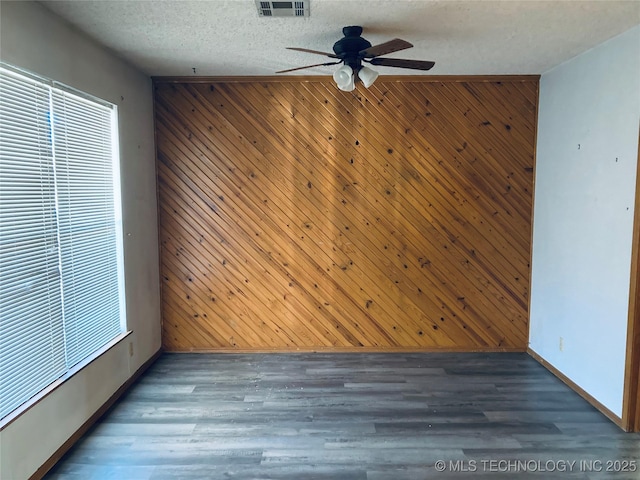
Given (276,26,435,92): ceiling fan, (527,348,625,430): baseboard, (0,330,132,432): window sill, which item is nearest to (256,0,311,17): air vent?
(276,26,435,92): ceiling fan

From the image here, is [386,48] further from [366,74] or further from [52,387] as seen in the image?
[52,387]

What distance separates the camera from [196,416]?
2.81 metres

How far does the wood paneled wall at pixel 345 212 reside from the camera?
372cm

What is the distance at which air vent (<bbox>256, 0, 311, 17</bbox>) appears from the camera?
2.20 metres

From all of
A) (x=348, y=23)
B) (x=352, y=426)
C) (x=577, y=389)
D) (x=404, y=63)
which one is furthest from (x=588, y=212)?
(x=352, y=426)

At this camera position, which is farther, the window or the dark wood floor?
the dark wood floor

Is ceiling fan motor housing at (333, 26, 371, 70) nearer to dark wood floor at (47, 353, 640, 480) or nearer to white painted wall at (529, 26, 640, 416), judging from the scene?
white painted wall at (529, 26, 640, 416)

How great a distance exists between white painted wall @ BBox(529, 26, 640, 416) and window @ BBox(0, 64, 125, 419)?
11.8 ft

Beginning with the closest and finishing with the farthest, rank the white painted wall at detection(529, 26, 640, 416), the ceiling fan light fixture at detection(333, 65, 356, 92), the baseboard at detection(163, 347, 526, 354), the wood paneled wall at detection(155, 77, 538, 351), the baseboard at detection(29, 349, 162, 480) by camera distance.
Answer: the baseboard at detection(29, 349, 162, 480) → the ceiling fan light fixture at detection(333, 65, 356, 92) → the white painted wall at detection(529, 26, 640, 416) → the wood paneled wall at detection(155, 77, 538, 351) → the baseboard at detection(163, 347, 526, 354)

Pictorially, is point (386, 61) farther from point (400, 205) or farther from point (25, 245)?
point (25, 245)

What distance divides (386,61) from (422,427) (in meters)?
2.44

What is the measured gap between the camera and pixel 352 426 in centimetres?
268

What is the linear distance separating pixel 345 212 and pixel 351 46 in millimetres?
1647

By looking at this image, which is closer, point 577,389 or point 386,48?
point 386,48
